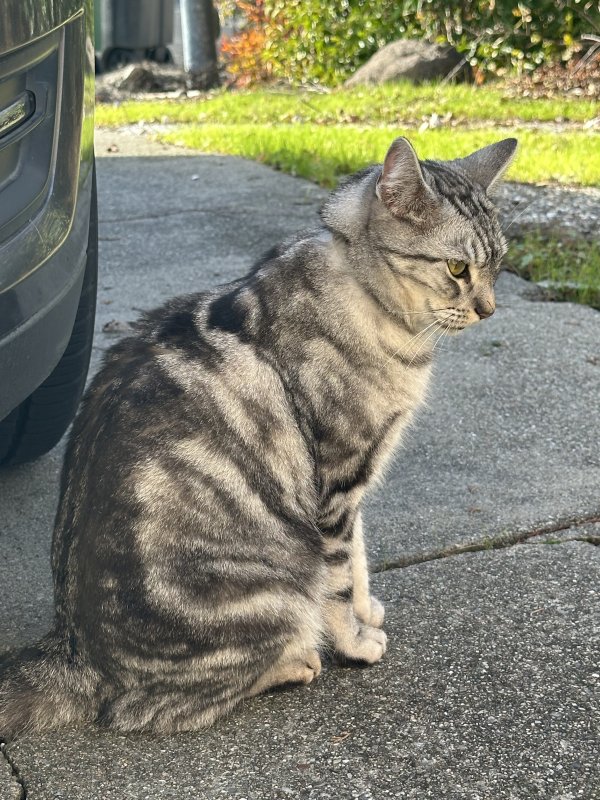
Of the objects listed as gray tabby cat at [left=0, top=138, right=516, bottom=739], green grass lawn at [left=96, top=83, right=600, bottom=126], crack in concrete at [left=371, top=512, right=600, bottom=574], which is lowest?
green grass lawn at [left=96, top=83, right=600, bottom=126]

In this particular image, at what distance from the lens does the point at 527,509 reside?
141 inches

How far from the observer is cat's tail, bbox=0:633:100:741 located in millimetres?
2553

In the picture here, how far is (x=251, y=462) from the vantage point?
8.89ft

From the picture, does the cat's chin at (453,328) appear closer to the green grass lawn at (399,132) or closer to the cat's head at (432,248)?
the cat's head at (432,248)

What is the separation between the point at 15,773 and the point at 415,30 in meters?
12.0

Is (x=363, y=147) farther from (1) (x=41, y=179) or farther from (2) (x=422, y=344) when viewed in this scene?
(1) (x=41, y=179)

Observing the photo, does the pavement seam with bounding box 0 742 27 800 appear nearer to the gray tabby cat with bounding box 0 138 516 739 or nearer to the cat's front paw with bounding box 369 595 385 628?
the gray tabby cat with bounding box 0 138 516 739

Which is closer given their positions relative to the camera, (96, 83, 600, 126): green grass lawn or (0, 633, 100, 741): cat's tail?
(0, 633, 100, 741): cat's tail

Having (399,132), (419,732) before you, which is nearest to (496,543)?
(419,732)

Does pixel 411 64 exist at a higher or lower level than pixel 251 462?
lower

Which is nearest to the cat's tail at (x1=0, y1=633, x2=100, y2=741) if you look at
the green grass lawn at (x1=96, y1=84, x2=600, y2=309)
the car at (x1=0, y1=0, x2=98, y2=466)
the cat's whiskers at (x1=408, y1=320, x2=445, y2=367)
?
the car at (x1=0, y1=0, x2=98, y2=466)

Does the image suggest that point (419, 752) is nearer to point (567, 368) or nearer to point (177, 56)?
point (567, 368)

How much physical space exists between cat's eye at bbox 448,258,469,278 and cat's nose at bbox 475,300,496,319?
11 centimetres

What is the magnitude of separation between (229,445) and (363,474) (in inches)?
15.3
